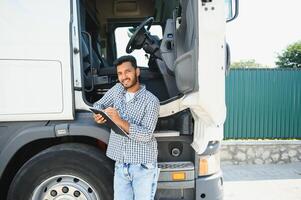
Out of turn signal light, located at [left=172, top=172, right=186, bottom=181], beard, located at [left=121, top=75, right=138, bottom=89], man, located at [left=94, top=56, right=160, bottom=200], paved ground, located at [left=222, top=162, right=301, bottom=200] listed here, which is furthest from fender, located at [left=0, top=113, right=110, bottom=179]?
paved ground, located at [left=222, top=162, right=301, bottom=200]

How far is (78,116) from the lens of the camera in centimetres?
304

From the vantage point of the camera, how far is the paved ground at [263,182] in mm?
4938

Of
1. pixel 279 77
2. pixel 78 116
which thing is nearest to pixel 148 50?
pixel 78 116

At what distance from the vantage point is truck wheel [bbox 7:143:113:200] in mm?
2889

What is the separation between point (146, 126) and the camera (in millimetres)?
2617

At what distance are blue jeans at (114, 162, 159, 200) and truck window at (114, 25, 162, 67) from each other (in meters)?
1.82

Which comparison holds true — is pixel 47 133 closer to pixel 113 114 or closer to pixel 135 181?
pixel 113 114

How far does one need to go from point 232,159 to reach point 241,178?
0.99 m

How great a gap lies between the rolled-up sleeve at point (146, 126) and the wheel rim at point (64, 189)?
0.73m

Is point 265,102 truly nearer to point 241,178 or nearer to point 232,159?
point 232,159

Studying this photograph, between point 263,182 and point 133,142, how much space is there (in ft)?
12.3

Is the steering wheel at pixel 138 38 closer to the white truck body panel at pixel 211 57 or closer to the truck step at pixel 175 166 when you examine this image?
the white truck body panel at pixel 211 57

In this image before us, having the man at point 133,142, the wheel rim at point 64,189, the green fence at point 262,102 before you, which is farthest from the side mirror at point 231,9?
the green fence at point 262,102

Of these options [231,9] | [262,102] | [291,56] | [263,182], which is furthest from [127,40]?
[291,56]
